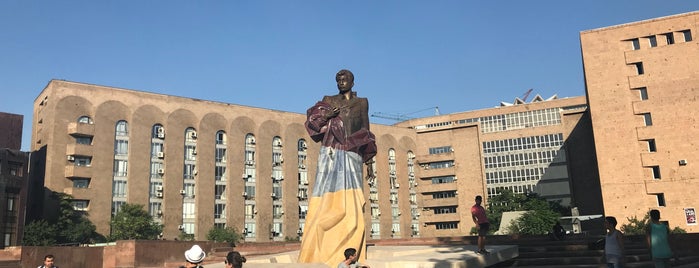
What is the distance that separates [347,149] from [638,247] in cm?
1037

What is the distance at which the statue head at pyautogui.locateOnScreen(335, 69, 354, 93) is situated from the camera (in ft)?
47.4

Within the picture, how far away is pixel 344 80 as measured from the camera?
570 inches

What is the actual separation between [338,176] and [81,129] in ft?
148

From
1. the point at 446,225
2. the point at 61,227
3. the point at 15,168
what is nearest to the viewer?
the point at 15,168

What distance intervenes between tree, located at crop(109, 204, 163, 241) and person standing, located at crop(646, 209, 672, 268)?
45.1 m

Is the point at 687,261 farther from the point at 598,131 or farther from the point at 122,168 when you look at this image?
the point at 122,168

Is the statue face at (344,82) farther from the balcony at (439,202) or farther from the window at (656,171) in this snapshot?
the balcony at (439,202)

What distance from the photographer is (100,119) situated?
5331cm

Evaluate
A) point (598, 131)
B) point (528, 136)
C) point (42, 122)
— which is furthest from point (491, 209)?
point (42, 122)

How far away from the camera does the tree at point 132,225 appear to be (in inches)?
1892

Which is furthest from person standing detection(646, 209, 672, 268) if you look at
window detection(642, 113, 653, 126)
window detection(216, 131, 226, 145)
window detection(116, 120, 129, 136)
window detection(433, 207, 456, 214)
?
window detection(433, 207, 456, 214)

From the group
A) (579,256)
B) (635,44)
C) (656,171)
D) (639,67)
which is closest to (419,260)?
(579,256)

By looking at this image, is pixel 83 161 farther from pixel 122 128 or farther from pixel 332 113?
pixel 332 113

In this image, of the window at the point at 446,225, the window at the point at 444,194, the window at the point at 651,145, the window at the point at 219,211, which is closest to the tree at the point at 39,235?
the window at the point at 219,211
